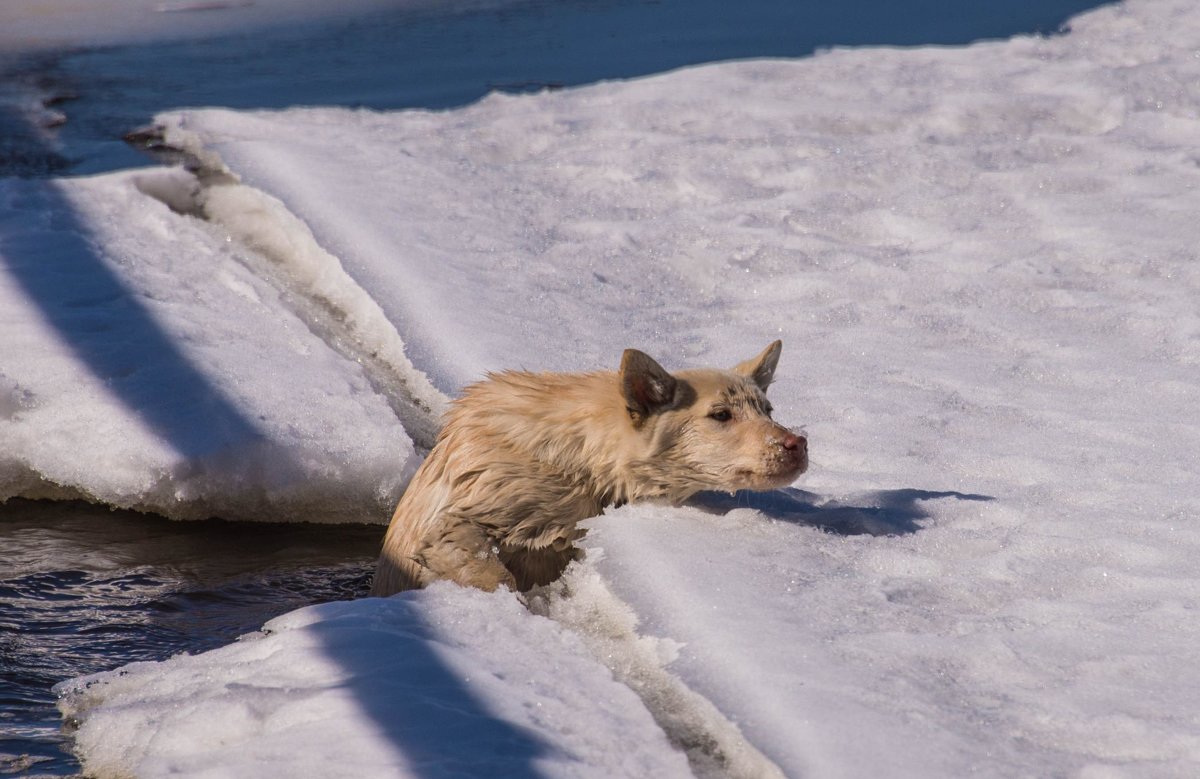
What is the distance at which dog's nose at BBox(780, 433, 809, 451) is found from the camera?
4.54m

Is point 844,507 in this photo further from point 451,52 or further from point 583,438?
point 451,52

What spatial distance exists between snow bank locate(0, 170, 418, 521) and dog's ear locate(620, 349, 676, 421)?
Answer: 4.87 feet

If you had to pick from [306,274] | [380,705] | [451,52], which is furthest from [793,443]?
[451,52]

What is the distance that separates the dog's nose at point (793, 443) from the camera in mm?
4539

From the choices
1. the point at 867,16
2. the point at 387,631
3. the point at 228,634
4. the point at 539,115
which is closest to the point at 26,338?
the point at 228,634

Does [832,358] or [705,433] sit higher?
[705,433]

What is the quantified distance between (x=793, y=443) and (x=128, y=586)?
8.59 ft

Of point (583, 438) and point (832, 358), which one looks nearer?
point (583, 438)

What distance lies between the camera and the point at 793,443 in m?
4.54

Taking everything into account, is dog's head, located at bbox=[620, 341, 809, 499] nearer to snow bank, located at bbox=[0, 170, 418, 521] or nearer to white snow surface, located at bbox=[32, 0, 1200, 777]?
white snow surface, located at bbox=[32, 0, 1200, 777]

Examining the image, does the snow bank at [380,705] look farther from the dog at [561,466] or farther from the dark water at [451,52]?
the dark water at [451,52]

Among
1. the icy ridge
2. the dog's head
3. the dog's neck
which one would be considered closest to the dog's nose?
the dog's head

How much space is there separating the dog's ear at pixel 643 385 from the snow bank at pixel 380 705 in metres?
0.86

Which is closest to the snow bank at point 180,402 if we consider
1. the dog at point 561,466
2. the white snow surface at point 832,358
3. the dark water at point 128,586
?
the white snow surface at point 832,358
